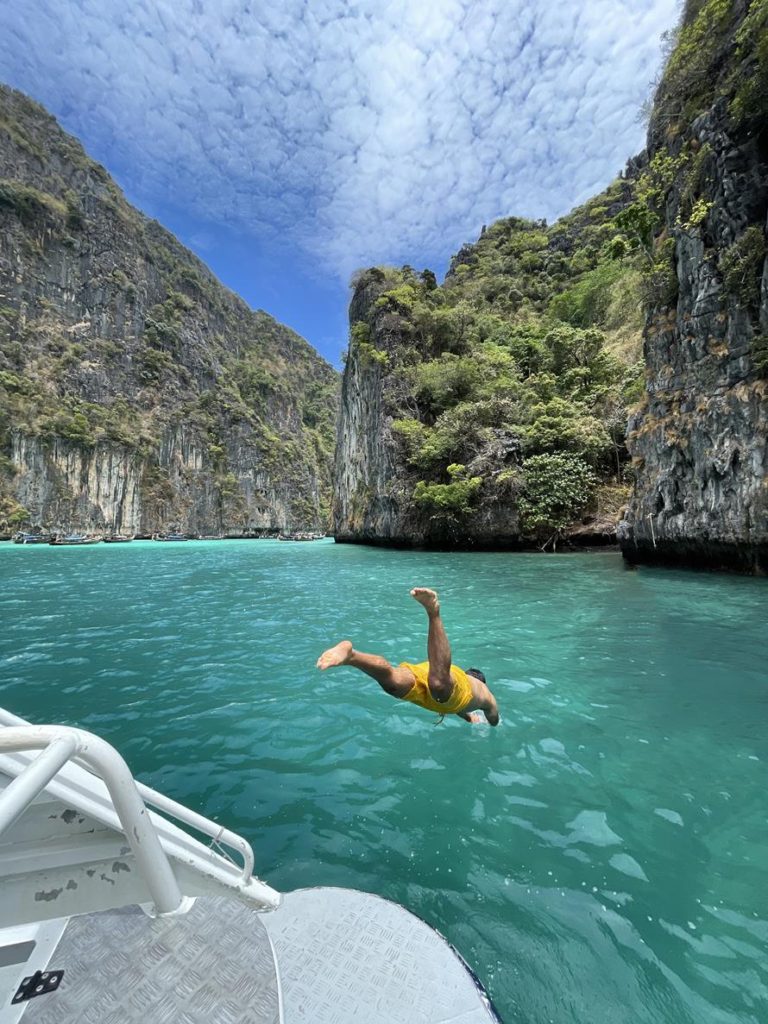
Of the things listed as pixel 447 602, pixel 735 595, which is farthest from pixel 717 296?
pixel 447 602

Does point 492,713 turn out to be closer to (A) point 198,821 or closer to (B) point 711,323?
(A) point 198,821

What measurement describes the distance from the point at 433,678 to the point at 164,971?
234cm

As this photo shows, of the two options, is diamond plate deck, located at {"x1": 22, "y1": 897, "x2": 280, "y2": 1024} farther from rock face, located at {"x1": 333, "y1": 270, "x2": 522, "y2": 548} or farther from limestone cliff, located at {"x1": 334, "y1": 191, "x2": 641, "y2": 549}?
rock face, located at {"x1": 333, "y1": 270, "x2": 522, "y2": 548}

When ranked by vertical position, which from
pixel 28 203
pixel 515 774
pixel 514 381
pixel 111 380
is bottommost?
pixel 515 774

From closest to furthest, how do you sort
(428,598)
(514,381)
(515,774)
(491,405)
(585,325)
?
(515,774) → (428,598) → (491,405) → (514,381) → (585,325)

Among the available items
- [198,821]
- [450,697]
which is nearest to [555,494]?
[450,697]

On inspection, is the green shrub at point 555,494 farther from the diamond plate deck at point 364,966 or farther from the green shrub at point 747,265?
the diamond plate deck at point 364,966

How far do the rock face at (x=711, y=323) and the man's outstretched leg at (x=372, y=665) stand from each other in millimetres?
11051

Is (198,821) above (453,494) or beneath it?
beneath

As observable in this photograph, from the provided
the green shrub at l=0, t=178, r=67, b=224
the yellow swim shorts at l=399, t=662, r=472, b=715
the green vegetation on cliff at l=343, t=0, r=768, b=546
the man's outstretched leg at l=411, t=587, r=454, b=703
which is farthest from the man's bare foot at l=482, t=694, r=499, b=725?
the green shrub at l=0, t=178, r=67, b=224

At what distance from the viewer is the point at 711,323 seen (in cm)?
1216

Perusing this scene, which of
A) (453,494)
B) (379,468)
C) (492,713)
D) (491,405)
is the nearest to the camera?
(492,713)

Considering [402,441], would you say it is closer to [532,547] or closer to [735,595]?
[532,547]

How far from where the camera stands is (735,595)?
9.11 meters
